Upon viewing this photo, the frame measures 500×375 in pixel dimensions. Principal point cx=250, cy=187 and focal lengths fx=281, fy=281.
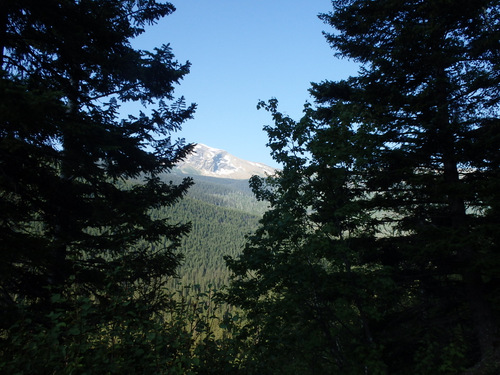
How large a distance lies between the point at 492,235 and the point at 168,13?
11.7 meters

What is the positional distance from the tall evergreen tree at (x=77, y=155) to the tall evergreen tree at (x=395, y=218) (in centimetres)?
306

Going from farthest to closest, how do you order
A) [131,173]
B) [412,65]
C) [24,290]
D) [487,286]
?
[131,173]
[412,65]
[487,286]
[24,290]

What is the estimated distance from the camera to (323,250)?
6.02m

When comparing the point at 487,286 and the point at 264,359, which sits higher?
the point at 487,286

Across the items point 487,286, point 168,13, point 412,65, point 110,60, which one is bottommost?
point 487,286

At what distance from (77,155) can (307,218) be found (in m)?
6.31

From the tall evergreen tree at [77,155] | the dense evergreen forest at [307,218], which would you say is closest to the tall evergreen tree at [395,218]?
the dense evergreen forest at [307,218]

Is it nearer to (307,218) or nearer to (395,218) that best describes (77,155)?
(307,218)

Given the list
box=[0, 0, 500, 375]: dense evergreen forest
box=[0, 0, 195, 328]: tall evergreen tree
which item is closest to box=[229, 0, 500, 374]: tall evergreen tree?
box=[0, 0, 500, 375]: dense evergreen forest

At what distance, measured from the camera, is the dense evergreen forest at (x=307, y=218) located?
5.05 m

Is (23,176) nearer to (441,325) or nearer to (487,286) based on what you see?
(441,325)

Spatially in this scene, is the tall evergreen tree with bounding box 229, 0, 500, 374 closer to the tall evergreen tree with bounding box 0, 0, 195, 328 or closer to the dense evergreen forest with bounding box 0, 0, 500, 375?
the dense evergreen forest with bounding box 0, 0, 500, 375

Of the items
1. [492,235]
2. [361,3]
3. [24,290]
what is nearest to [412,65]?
[361,3]

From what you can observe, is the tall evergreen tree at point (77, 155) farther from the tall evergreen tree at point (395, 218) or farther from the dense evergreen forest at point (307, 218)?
the tall evergreen tree at point (395, 218)
